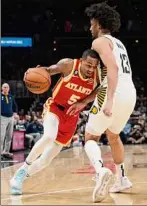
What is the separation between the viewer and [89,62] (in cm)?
432

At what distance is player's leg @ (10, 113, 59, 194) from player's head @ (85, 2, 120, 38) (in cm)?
90

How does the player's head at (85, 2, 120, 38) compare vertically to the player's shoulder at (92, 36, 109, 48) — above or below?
above

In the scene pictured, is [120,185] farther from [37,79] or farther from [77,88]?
[37,79]

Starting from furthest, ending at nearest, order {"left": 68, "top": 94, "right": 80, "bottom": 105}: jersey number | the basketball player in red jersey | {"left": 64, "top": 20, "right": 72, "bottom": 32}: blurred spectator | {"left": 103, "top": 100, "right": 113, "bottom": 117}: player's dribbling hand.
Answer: {"left": 64, "top": 20, "right": 72, "bottom": 32}: blurred spectator < {"left": 68, "top": 94, "right": 80, "bottom": 105}: jersey number < the basketball player in red jersey < {"left": 103, "top": 100, "right": 113, "bottom": 117}: player's dribbling hand

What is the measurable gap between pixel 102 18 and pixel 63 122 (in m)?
1.04

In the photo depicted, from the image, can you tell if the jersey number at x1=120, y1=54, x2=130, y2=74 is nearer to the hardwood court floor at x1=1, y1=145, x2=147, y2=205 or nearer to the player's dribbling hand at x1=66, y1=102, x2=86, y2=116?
the player's dribbling hand at x1=66, y1=102, x2=86, y2=116

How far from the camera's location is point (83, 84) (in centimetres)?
447

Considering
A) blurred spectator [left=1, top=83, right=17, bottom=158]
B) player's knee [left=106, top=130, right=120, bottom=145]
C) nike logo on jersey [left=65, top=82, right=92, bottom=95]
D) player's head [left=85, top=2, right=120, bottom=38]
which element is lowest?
blurred spectator [left=1, top=83, right=17, bottom=158]

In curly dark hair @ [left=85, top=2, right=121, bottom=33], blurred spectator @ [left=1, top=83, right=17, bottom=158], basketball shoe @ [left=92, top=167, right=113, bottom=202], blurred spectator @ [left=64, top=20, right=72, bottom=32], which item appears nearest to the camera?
basketball shoe @ [left=92, top=167, right=113, bottom=202]

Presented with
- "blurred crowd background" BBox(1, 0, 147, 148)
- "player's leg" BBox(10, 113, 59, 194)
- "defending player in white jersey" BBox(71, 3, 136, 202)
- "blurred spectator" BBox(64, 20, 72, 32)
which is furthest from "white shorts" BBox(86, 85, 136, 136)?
"blurred spectator" BBox(64, 20, 72, 32)

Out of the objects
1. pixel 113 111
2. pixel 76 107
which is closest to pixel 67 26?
pixel 76 107

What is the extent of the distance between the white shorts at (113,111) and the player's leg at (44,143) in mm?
372

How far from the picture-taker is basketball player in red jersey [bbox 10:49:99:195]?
441cm

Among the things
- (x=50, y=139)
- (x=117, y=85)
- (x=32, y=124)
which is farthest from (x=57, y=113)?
(x=32, y=124)
